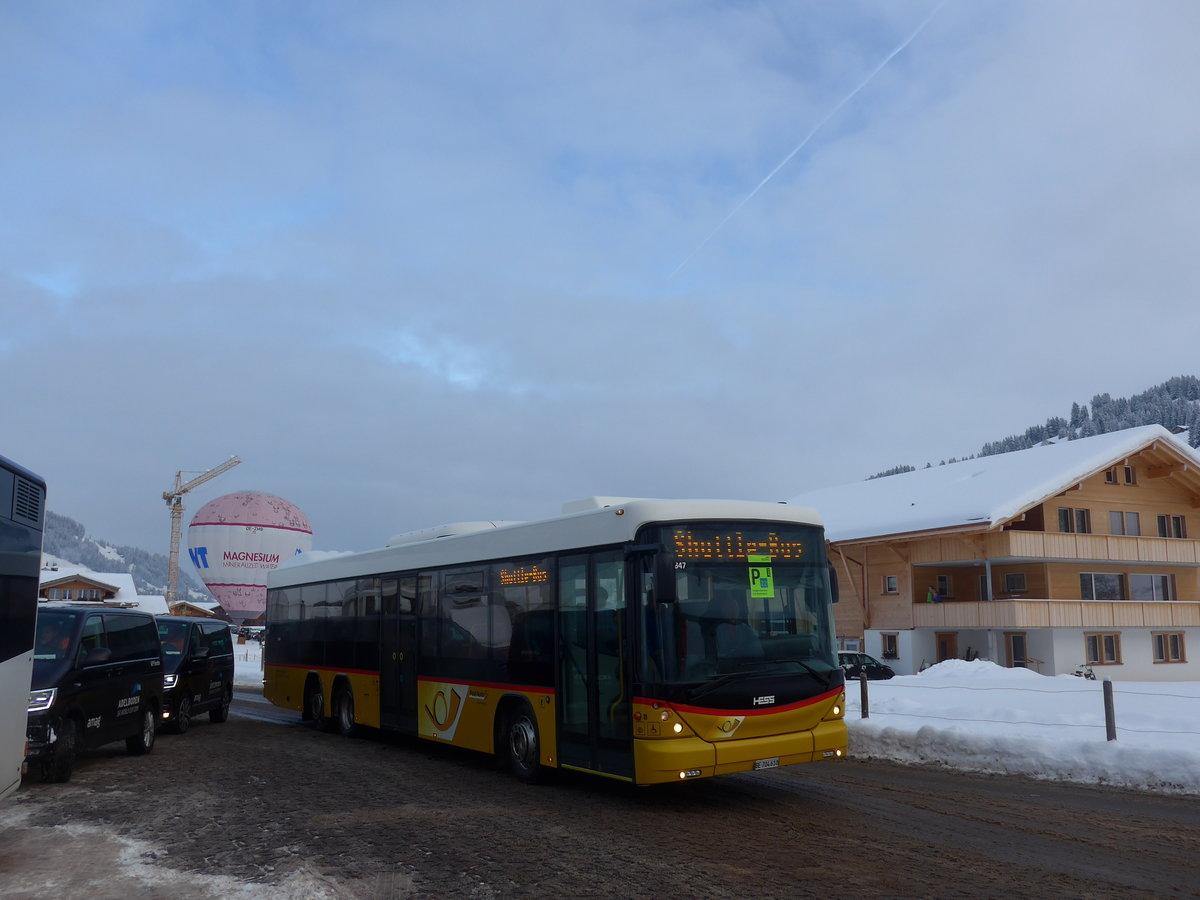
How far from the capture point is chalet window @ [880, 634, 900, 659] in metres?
41.3

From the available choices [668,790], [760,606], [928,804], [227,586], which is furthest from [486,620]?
[227,586]

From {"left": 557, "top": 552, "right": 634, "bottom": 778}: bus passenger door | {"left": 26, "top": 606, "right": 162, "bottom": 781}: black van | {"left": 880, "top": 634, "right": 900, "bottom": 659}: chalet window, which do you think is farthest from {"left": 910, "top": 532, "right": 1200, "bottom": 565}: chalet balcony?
{"left": 26, "top": 606, "right": 162, "bottom": 781}: black van

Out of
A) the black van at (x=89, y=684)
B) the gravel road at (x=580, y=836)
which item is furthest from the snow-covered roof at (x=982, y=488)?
the black van at (x=89, y=684)

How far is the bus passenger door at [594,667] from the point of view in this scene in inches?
390

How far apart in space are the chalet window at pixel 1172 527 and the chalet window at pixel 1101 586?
142 inches

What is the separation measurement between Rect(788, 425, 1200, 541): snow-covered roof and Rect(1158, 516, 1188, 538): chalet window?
9.47ft

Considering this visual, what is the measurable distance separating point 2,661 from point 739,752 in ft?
20.8

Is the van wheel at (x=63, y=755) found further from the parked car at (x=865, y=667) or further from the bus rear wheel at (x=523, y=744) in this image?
the parked car at (x=865, y=667)

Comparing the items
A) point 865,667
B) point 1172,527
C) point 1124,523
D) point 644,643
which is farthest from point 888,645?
point 644,643

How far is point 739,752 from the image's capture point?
378 inches

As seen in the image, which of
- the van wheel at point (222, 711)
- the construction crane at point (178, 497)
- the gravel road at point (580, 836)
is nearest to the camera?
the gravel road at point (580, 836)

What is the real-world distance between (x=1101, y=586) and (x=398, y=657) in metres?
36.8

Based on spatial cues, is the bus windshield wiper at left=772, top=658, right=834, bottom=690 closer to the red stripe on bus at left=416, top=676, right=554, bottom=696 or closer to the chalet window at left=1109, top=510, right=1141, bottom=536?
the red stripe on bus at left=416, top=676, right=554, bottom=696

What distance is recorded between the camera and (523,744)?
11680mm
